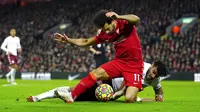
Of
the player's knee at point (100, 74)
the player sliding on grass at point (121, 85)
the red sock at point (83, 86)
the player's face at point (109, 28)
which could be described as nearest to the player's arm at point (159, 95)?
the player sliding on grass at point (121, 85)

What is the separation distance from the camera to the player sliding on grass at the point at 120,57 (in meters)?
9.36

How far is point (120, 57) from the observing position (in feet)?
32.6

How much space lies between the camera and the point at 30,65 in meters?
36.0

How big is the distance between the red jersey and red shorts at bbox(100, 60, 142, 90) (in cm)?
8

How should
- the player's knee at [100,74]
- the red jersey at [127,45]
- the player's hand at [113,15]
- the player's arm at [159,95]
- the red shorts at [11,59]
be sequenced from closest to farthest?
the player's hand at [113,15] < the player's knee at [100,74] < the red jersey at [127,45] < the player's arm at [159,95] < the red shorts at [11,59]

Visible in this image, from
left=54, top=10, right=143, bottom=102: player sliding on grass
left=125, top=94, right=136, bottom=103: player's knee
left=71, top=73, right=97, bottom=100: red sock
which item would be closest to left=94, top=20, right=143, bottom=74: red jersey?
left=54, top=10, right=143, bottom=102: player sliding on grass

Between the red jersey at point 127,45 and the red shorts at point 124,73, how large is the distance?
77 mm

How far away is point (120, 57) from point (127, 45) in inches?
12.8

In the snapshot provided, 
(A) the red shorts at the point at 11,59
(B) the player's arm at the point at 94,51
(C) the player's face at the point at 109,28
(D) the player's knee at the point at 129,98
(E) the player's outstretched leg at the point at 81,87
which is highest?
(C) the player's face at the point at 109,28

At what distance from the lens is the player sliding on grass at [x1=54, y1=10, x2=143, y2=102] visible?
30.7 feet

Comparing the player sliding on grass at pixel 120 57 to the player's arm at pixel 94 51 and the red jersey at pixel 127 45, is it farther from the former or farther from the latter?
the player's arm at pixel 94 51

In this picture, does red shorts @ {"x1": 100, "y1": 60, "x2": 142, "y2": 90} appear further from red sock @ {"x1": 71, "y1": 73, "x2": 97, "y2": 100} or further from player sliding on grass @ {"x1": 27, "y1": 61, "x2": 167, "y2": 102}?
red sock @ {"x1": 71, "y1": 73, "x2": 97, "y2": 100}

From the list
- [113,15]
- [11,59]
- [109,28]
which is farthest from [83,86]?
[11,59]

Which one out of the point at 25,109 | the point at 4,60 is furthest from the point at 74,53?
the point at 25,109
